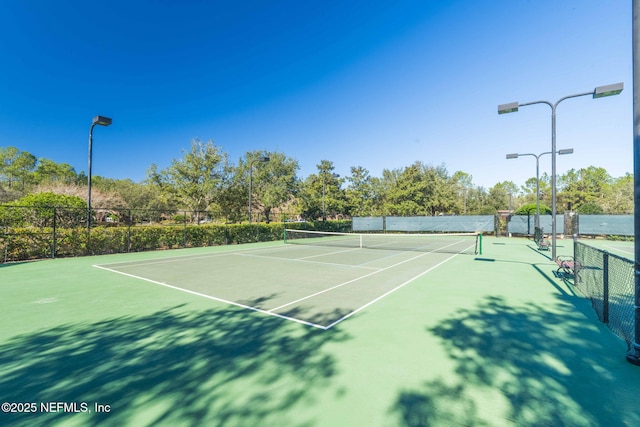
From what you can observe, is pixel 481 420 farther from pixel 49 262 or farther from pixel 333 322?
pixel 49 262

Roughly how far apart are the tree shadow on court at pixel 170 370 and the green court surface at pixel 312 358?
17 millimetres

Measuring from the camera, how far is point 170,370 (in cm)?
332

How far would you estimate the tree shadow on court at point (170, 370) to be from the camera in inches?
102

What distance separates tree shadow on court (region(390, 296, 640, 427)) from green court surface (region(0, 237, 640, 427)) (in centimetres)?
2

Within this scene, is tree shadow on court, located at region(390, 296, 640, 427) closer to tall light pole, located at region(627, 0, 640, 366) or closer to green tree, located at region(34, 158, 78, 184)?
tall light pole, located at region(627, 0, 640, 366)

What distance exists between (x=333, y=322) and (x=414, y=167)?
124 ft

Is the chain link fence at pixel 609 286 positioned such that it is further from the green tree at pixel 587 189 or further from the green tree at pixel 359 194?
the green tree at pixel 587 189

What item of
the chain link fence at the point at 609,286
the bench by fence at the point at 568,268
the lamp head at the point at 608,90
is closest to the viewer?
the chain link fence at the point at 609,286

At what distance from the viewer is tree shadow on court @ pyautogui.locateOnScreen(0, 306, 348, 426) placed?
2.59m

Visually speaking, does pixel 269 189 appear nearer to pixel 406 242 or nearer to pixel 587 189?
pixel 406 242

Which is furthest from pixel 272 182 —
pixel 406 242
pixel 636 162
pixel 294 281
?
pixel 636 162

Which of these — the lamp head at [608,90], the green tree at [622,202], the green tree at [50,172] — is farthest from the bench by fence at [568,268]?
the green tree at [50,172]

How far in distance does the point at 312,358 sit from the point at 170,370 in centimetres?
170

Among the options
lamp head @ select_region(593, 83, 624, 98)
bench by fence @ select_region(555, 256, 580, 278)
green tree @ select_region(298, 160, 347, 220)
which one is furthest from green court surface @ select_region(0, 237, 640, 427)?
green tree @ select_region(298, 160, 347, 220)
